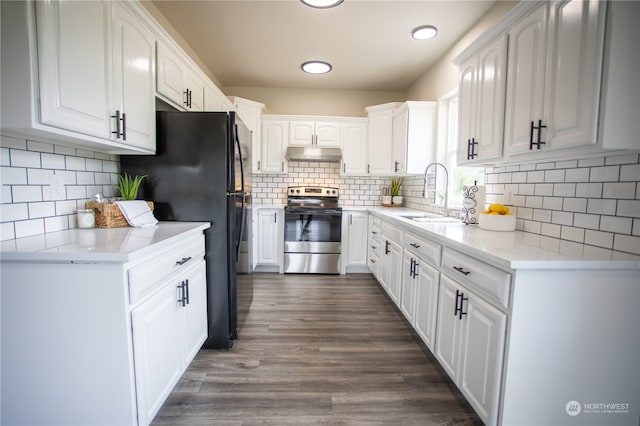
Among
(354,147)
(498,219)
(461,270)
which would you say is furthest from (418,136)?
(461,270)

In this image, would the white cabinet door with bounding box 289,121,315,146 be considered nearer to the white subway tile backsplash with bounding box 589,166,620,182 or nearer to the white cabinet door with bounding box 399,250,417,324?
the white cabinet door with bounding box 399,250,417,324

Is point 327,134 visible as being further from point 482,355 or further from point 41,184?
point 482,355

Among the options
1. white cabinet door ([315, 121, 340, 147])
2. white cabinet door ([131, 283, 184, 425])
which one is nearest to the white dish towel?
white cabinet door ([131, 283, 184, 425])

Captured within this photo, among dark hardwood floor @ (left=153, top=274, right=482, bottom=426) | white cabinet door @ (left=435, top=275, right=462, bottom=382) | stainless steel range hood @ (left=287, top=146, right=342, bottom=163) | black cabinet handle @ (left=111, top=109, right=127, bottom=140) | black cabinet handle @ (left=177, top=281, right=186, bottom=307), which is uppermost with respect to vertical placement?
stainless steel range hood @ (left=287, top=146, right=342, bottom=163)

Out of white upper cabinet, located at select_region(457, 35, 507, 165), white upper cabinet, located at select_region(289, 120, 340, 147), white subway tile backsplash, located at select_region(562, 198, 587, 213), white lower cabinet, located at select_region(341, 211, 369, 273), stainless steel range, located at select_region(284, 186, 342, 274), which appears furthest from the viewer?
white upper cabinet, located at select_region(289, 120, 340, 147)

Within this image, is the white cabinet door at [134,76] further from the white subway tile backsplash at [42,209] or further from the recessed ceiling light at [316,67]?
the recessed ceiling light at [316,67]

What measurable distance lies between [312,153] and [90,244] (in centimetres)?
300

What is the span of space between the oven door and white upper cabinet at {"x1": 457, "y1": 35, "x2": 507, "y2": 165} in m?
1.95

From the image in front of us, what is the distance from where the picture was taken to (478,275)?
1.33 m

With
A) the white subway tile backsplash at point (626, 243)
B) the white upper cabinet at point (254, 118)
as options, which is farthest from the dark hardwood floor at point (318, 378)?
the white upper cabinet at point (254, 118)

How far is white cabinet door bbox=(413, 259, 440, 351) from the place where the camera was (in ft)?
5.94

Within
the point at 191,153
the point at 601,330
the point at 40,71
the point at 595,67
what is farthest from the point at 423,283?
the point at 40,71

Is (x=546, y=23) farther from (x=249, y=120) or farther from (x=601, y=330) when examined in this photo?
(x=249, y=120)

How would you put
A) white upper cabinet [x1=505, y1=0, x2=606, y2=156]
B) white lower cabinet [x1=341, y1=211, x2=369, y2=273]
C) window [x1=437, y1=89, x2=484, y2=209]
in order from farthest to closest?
1. white lower cabinet [x1=341, y1=211, x2=369, y2=273]
2. window [x1=437, y1=89, x2=484, y2=209]
3. white upper cabinet [x1=505, y1=0, x2=606, y2=156]
